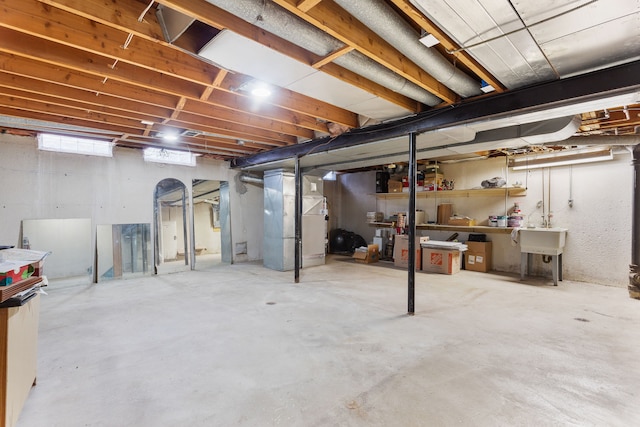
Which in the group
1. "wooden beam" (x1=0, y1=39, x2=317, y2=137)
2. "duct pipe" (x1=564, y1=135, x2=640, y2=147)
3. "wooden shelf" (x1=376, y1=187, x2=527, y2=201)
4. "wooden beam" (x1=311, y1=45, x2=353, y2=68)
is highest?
"wooden beam" (x1=0, y1=39, x2=317, y2=137)

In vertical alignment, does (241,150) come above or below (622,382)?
above

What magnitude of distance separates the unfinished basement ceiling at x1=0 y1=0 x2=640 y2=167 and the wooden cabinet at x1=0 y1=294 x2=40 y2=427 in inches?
68.4

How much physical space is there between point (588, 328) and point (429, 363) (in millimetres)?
2019

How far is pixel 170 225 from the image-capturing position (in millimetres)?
6918

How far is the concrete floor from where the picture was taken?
5.71 ft

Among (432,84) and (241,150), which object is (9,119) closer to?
(241,150)

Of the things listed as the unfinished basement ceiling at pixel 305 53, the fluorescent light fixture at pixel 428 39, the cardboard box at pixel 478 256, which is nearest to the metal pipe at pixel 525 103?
the unfinished basement ceiling at pixel 305 53

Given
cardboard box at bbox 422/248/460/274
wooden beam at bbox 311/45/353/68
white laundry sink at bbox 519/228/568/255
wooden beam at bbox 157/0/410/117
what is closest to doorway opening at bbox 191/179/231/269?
cardboard box at bbox 422/248/460/274

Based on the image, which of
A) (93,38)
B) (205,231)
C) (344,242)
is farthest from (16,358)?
(205,231)

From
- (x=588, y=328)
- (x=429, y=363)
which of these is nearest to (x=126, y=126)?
(x=429, y=363)

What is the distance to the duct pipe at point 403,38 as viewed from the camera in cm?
168

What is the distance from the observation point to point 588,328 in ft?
9.82

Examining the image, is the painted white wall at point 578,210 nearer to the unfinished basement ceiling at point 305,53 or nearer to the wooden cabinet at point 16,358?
the unfinished basement ceiling at point 305,53

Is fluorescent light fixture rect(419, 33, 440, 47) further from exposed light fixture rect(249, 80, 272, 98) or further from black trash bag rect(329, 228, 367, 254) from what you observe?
black trash bag rect(329, 228, 367, 254)
